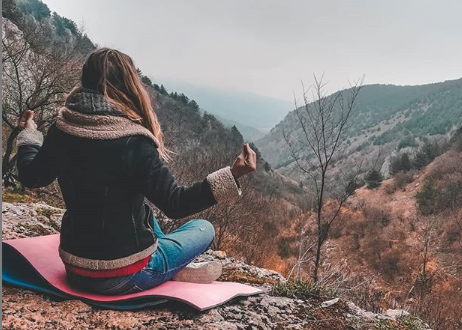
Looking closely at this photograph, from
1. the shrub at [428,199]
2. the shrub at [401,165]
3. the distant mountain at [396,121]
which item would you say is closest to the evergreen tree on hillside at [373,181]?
the shrub at [401,165]

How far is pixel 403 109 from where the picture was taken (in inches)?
5463

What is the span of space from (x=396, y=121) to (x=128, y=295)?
14009 centimetres

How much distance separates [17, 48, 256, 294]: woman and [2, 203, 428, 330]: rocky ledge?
19 centimetres

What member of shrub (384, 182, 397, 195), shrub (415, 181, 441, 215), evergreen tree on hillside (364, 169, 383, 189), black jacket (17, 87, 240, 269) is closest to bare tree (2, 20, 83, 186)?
black jacket (17, 87, 240, 269)

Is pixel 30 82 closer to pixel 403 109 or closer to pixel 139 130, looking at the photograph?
pixel 139 130

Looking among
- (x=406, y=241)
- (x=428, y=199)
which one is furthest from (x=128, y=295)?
(x=428, y=199)

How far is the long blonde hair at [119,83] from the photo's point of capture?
2.17 m

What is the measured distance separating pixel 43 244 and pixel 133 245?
961 mm

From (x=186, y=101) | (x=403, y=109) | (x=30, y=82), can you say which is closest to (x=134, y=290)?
(x=30, y=82)

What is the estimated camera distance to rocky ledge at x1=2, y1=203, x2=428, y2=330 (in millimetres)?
2143

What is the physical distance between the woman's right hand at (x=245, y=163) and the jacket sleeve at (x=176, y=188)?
37 mm

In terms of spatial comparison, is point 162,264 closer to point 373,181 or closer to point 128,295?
point 128,295

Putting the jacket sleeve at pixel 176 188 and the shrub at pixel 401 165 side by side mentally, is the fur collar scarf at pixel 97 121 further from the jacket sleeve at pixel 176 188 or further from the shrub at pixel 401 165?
the shrub at pixel 401 165

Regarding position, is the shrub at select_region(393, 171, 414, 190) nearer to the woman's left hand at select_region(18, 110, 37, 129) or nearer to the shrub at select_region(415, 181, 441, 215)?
the shrub at select_region(415, 181, 441, 215)
